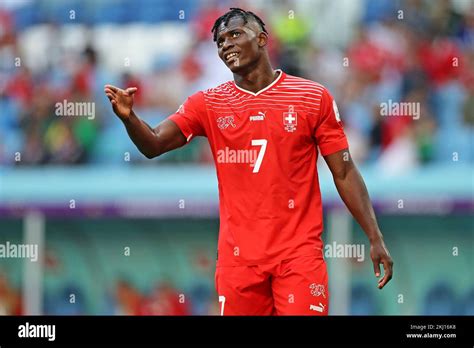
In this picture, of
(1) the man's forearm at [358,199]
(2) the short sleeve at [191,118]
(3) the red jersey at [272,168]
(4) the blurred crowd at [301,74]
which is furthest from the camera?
(4) the blurred crowd at [301,74]

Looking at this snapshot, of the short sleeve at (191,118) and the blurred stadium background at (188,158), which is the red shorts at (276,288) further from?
the blurred stadium background at (188,158)

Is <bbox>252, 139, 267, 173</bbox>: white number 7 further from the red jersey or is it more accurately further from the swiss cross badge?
the swiss cross badge

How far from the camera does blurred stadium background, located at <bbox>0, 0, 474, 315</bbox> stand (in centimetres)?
1064

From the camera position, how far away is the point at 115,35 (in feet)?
40.8

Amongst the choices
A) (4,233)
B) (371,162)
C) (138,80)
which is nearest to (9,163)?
(4,233)

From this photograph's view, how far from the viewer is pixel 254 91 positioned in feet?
19.5

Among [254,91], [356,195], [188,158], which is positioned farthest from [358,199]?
[188,158]

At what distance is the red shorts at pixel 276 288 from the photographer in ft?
18.4

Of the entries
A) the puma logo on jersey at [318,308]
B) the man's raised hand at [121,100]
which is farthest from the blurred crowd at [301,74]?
the man's raised hand at [121,100]

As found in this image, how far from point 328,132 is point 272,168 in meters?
0.36

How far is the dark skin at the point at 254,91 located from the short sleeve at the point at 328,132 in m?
0.04
